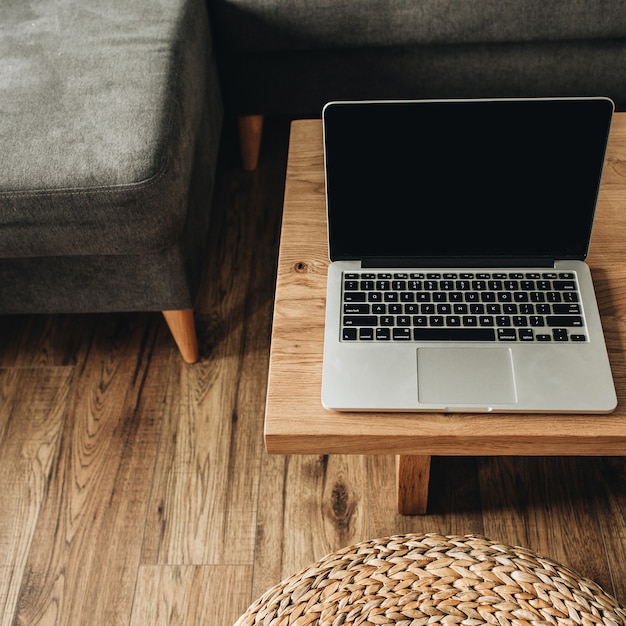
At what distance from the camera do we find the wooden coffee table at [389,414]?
807 mm

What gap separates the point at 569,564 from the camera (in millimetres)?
1109

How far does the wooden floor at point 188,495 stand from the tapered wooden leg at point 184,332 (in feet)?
0.10

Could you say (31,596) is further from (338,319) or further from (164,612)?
(338,319)

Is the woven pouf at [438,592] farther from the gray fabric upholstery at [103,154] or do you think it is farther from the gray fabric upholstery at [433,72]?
the gray fabric upholstery at [433,72]

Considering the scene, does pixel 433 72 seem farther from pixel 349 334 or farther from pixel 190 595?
pixel 190 595

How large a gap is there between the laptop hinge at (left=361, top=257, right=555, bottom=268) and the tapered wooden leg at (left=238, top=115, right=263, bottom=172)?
2.86 ft

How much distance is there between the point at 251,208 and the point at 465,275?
2.76ft

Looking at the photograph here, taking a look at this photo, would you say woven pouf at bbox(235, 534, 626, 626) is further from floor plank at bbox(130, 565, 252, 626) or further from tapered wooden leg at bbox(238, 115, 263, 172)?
tapered wooden leg at bbox(238, 115, 263, 172)

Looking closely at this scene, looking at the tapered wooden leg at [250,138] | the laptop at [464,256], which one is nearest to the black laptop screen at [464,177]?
the laptop at [464,256]

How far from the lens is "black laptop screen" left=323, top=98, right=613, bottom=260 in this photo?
824 millimetres

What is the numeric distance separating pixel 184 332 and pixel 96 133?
400mm

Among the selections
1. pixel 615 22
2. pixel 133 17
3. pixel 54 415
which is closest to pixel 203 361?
pixel 54 415

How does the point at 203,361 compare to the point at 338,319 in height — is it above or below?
below

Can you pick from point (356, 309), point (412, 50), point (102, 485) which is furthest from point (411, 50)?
point (102, 485)
